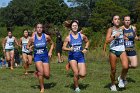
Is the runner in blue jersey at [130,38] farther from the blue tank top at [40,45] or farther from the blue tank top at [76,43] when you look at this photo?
the blue tank top at [40,45]

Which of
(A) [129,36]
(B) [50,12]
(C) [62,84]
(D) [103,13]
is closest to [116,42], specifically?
(A) [129,36]

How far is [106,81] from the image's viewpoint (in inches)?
587

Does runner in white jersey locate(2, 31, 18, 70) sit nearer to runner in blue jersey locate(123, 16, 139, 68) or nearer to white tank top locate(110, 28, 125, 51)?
runner in blue jersey locate(123, 16, 139, 68)

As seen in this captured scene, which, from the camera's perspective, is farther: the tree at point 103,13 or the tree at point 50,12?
the tree at point 50,12

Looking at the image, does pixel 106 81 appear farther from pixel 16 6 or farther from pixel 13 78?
pixel 16 6

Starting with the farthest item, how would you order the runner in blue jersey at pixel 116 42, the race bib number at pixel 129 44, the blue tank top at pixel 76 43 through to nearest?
1. the race bib number at pixel 129 44
2. the blue tank top at pixel 76 43
3. the runner in blue jersey at pixel 116 42

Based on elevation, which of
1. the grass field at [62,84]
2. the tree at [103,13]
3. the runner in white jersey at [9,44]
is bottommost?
the grass field at [62,84]

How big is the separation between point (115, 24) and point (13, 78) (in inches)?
259

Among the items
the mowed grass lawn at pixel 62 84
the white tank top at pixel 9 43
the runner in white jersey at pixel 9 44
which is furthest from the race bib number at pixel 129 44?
the white tank top at pixel 9 43

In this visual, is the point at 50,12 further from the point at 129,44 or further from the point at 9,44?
the point at 129,44

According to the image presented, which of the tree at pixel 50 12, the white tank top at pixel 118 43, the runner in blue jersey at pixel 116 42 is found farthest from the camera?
the tree at pixel 50 12

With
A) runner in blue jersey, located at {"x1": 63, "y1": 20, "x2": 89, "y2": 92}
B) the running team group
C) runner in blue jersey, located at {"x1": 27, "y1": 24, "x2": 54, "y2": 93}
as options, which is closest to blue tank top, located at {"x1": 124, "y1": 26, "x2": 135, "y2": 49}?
the running team group

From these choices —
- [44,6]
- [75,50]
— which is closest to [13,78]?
[75,50]

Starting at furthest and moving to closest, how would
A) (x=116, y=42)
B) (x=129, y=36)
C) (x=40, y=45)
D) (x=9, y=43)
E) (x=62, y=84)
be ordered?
(x=9, y=43) < (x=62, y=84) < (x=129, y=36) < (x=40, y=45) < (x=116, y=42)
